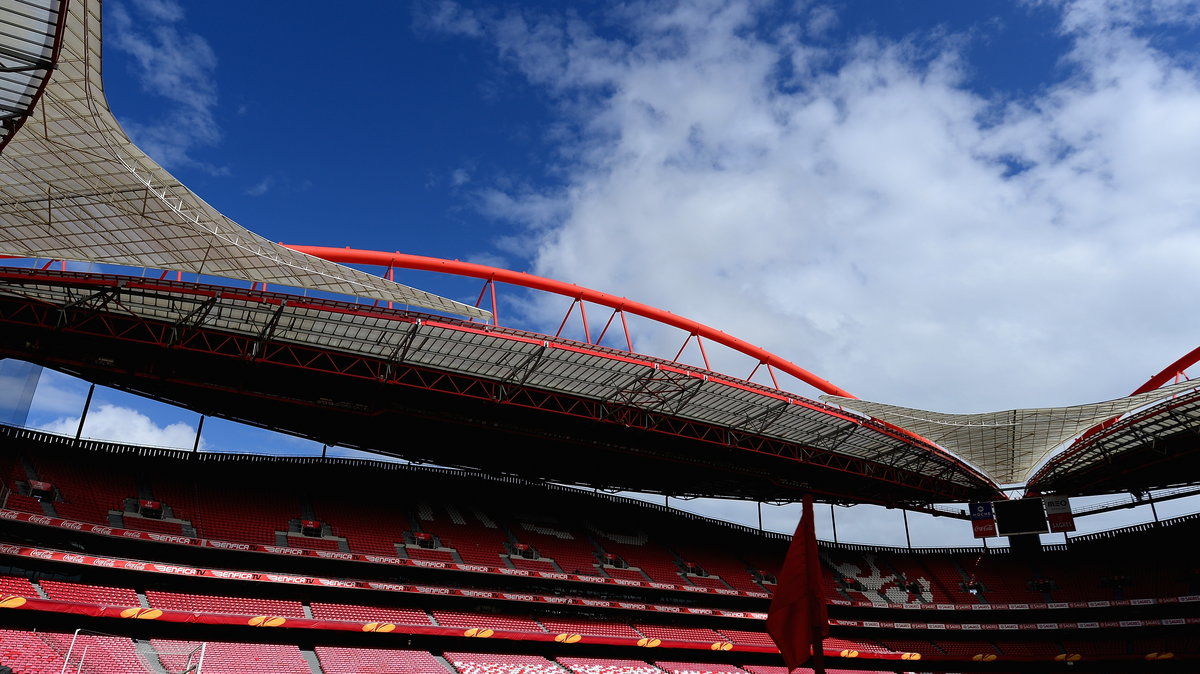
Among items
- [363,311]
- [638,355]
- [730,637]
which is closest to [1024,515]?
[730,637]

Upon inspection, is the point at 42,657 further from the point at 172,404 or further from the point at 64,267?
the point at 172,404

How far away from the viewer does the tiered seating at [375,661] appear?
109 ft

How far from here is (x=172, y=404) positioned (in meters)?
43.4

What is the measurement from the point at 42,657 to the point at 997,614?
180ft

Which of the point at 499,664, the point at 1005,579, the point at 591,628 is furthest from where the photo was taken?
the point at 1005,579

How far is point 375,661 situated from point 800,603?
3297 centimetres

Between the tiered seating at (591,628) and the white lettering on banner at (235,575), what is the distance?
1552cm

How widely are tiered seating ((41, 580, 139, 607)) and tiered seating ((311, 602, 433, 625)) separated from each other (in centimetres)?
782

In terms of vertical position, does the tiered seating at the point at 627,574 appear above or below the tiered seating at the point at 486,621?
above

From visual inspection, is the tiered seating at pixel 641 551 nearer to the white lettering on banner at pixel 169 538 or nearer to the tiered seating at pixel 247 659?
the tiered seating at pixel 247 659

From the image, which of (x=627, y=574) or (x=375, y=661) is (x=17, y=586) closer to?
(x=375, y=661)

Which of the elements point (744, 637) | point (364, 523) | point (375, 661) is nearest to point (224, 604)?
point (375, 661)

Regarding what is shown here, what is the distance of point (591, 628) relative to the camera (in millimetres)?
44344

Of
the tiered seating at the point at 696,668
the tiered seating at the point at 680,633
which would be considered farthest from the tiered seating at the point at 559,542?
the tiered seating at the point at 696,668
